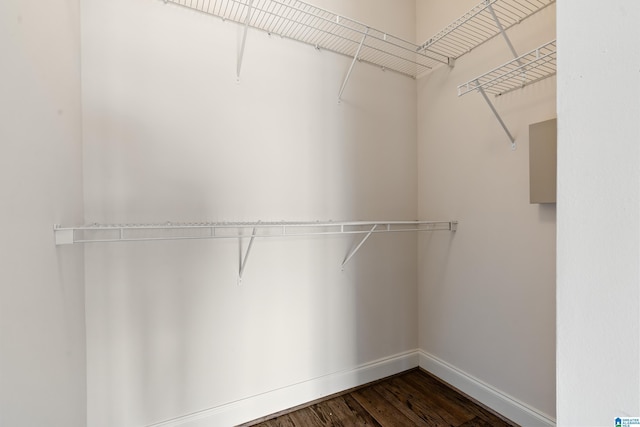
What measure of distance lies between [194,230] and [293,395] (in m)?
1.00

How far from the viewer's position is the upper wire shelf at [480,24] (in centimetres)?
126

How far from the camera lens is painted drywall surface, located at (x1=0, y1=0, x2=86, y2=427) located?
21.4 inches

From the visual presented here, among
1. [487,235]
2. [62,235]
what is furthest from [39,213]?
[487,235]

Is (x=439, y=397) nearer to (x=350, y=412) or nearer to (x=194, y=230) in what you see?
(x=350, y=412)

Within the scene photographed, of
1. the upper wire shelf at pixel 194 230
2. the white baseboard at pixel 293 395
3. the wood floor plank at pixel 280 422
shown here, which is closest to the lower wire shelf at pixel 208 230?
the upper wire shelf at pixel 194 230

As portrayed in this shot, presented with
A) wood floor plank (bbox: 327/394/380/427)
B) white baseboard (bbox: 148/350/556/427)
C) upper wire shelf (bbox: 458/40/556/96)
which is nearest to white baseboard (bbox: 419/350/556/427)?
white baseboard (bbox: 148/350/556/427)

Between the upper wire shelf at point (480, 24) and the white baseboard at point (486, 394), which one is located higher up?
the upper wire shelf at point (480, 24)

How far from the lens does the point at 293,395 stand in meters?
1.48

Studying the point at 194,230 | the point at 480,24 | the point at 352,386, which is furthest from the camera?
the point at 352,386
